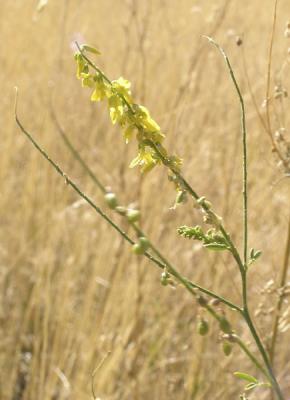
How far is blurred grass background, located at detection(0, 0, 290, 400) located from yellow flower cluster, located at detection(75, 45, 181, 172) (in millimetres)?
338

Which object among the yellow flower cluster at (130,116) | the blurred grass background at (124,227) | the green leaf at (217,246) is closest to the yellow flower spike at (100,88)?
the yellow flower cluster at (130,116)

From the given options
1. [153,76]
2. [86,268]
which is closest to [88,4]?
[153,76]

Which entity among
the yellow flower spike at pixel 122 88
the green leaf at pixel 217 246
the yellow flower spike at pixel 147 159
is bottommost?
the green leaf at pixel 217 246

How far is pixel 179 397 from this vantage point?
1.39 m

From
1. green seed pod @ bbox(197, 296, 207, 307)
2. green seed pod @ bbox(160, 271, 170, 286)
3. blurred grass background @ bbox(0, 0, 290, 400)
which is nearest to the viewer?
green seed pod @ bbox(197, 296, 207, 307)

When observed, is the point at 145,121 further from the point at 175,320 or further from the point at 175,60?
the point at 175,60

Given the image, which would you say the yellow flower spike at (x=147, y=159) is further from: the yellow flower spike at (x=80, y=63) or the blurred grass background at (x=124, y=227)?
the blurred grass background at (x=124, y=227)

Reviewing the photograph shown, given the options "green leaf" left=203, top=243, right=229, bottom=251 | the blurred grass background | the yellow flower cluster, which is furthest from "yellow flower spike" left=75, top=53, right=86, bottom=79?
the blurred grass background

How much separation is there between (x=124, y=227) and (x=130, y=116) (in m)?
1.04

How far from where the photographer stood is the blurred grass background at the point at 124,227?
54.5 inches

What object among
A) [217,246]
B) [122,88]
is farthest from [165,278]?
[122,88]

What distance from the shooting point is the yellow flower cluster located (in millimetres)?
581

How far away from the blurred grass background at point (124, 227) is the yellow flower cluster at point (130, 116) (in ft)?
1.11

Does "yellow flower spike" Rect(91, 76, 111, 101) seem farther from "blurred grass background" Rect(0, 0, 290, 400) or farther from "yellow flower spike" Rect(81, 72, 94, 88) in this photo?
"blurred grass background" Rect(0, 0, 290, 400)
